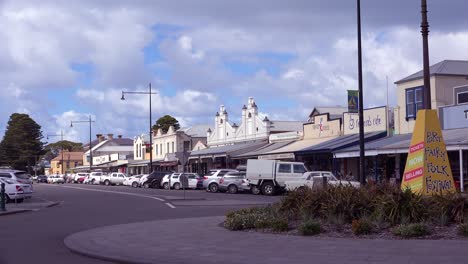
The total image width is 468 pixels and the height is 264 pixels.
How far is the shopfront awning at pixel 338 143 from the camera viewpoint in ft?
140

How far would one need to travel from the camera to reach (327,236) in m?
14.6

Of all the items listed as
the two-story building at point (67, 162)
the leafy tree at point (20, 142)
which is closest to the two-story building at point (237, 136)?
the leafy tree at point (20, 142)

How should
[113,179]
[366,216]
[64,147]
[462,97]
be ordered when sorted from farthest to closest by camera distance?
1. [64,147]
2. [113,179]
3. [462,97]
4. [366,216]

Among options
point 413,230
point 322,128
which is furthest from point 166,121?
point 413,230

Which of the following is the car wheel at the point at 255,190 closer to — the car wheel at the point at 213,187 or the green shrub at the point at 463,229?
the car wheel at the point at 213,187

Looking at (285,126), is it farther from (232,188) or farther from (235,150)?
(232,188)

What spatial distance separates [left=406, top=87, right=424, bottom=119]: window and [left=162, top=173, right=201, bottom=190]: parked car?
18.8 metres

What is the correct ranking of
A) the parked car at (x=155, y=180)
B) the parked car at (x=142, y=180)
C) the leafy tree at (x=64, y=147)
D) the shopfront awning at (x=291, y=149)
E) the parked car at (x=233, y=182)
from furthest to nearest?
the leafy tree at (x=64, y=147) → the parked car at (x=142, y=180) → the parked car at (x=155, y=180) → the shopfront awning at (x=291, y=149) → the parked car at (x=233, y=182)

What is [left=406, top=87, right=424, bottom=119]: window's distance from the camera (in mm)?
39938

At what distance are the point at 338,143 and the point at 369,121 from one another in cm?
312

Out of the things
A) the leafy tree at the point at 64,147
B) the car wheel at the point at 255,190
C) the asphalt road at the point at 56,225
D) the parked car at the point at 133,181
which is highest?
the leafy tree at the point at 64,147

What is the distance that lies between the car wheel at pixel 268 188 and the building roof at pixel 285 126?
65.3ft

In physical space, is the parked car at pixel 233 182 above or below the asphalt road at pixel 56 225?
above

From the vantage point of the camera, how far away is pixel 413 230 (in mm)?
13750
